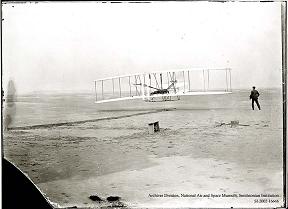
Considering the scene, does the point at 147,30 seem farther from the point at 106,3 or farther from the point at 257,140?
the point at 257,140

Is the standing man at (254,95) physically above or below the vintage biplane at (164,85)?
below

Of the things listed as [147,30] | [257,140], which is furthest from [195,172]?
[147,30]

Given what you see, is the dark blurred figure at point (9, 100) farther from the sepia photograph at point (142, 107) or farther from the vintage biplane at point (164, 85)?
the vintage biplane at point (164, 85)

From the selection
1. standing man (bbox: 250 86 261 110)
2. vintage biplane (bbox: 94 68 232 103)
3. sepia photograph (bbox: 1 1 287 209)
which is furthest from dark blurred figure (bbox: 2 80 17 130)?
standing man (bbox: 250 86 261 110)

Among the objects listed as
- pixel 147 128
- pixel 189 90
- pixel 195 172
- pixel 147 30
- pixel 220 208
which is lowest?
pixel 220 208

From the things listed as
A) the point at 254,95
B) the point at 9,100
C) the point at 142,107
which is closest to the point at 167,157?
→ the point at 142,107

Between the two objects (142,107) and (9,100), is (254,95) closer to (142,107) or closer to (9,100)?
(142,107)

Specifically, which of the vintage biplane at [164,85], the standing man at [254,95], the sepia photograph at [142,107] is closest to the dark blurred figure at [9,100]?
the sepia photograph at [142,107]
